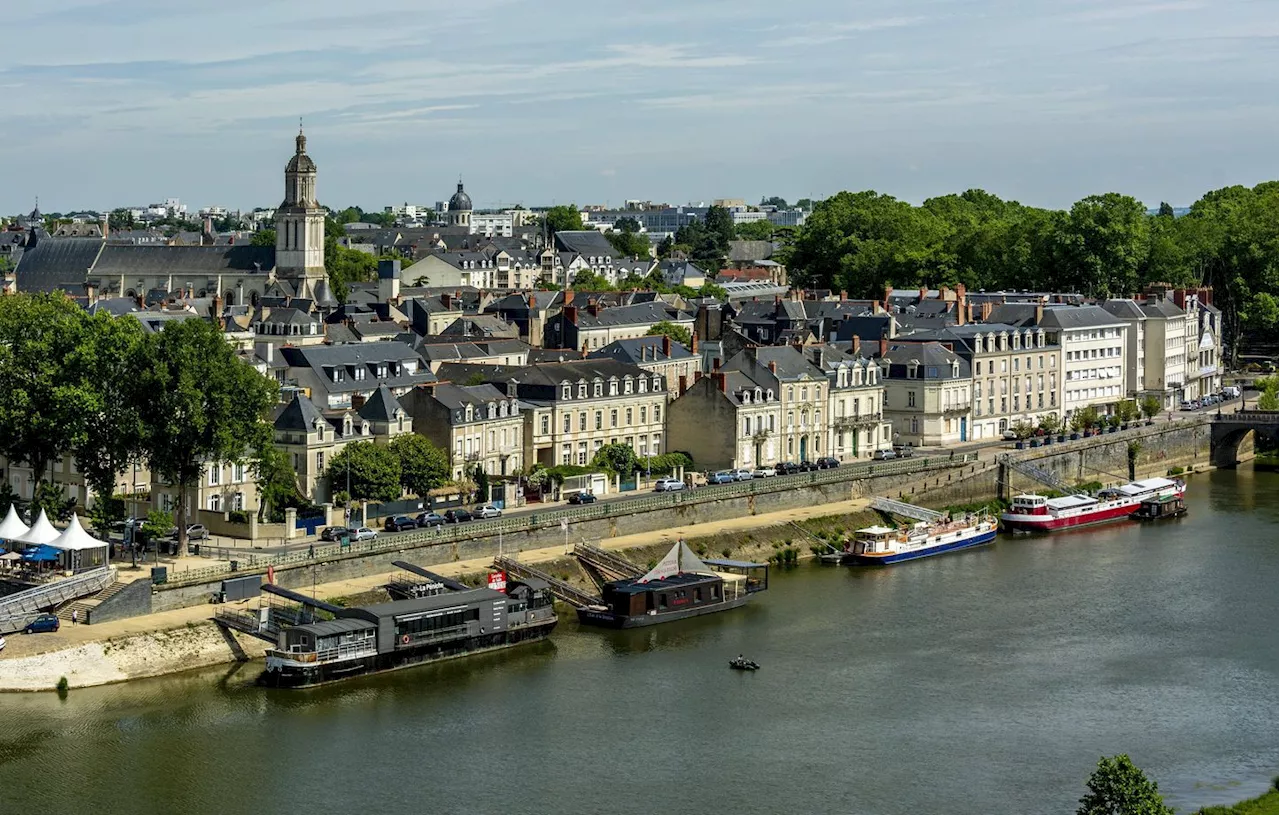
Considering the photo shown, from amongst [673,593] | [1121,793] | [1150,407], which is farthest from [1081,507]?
[1121,793]

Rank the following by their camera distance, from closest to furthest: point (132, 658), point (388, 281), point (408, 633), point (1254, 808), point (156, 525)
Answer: point (1254, 808)
point (132, 658)
point (408, 633)
point (156, 525)
point (388, 281)

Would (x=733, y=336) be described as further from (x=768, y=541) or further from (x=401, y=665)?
(x=401, y=665)

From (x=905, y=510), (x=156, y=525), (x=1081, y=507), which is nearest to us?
(x=156, y=525)

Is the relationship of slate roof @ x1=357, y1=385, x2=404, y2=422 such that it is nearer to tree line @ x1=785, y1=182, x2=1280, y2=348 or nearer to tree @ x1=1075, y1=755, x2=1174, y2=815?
tree @ x1=1075, y1=755, x2=1174, y2=815

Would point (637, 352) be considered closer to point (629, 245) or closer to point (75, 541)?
point (75, 541)

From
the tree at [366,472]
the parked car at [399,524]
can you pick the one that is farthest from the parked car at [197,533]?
the parked car at [399,524]

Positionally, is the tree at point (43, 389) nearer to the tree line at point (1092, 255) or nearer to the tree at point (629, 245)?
the tree line at point (1092, 255)

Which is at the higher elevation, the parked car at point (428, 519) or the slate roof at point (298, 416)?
the slate roof at point (298, 416)
